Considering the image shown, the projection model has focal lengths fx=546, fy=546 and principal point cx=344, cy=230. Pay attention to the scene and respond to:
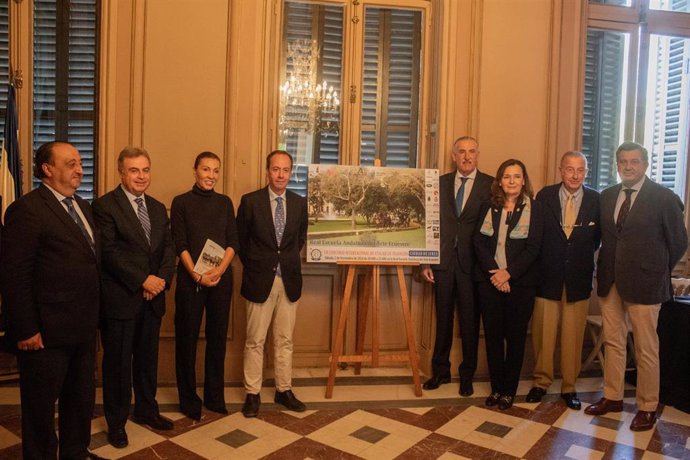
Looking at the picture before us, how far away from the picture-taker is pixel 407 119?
444 centimetres

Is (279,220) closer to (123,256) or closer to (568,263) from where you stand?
(123,256)

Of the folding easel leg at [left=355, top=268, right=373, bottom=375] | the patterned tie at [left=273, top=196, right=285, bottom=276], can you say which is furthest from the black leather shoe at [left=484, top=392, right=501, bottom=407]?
A: the patterned tie at [left=273, top=196, right=285, bottom=276]

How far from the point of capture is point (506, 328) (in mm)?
3686

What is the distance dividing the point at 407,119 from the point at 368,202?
3.34 feet

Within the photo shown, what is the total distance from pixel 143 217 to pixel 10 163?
4.25 ft

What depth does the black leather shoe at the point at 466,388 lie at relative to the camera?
12.6 ft

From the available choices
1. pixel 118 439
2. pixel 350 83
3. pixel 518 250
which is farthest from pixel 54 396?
pixel 350 83

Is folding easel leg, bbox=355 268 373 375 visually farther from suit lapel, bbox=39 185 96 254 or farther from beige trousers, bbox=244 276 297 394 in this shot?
suit lapel, bbox=39 185 96 254

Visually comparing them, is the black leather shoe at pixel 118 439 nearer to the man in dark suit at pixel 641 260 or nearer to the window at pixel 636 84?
the man in dark suit at pixel 641 260

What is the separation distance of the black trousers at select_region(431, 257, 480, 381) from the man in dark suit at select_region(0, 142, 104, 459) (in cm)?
235

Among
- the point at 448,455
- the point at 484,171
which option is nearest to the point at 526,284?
the point at 484,171

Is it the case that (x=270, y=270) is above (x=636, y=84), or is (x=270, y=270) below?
below

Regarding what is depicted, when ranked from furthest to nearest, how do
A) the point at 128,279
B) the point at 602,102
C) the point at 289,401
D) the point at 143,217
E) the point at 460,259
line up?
the point at 602,102
the point at 460,259
the point at 289,401
the point at 143,217
the point at 128,279

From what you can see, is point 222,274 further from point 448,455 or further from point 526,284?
point 526,284
